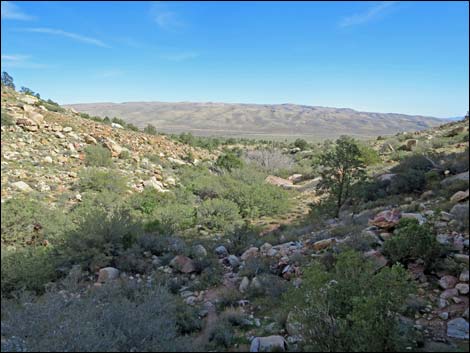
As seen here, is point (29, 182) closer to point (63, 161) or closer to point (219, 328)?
point (63, 161)

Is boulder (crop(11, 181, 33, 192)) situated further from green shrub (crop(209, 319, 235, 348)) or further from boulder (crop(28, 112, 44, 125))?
boulder (crop(28, 112, 44, 125))

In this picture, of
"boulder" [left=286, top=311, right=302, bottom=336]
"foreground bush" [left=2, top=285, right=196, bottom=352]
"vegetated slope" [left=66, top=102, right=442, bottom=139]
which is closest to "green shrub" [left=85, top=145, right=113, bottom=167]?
"foreground bush" [left=2, top=285, right=196, bottom=352]

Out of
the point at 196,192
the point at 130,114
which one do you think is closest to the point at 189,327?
the point at 196,192

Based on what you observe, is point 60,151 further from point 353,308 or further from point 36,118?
point 353,308

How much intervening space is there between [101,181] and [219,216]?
3.72 meters

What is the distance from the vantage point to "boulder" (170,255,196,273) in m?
6.61

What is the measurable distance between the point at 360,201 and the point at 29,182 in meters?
9.03

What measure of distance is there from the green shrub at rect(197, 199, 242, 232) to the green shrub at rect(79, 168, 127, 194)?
2663mm

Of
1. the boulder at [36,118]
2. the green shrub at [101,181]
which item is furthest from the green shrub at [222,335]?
the boulder at [36,118]

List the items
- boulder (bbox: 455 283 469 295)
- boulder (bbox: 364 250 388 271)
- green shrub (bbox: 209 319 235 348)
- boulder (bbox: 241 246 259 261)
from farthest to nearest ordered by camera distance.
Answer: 1. boulder (bbox: 241 246 259 261)
2. boulder (bbox: 364 250 388 271)
3. boulder (bbox: 455 283 469 295)
4. green shrub (bbox: 209 319 235 348)

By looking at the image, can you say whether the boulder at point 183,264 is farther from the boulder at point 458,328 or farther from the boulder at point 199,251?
the boulder at point 458,328

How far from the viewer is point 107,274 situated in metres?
5.96

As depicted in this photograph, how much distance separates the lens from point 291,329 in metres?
4.00

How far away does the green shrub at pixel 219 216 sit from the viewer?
1012cm
